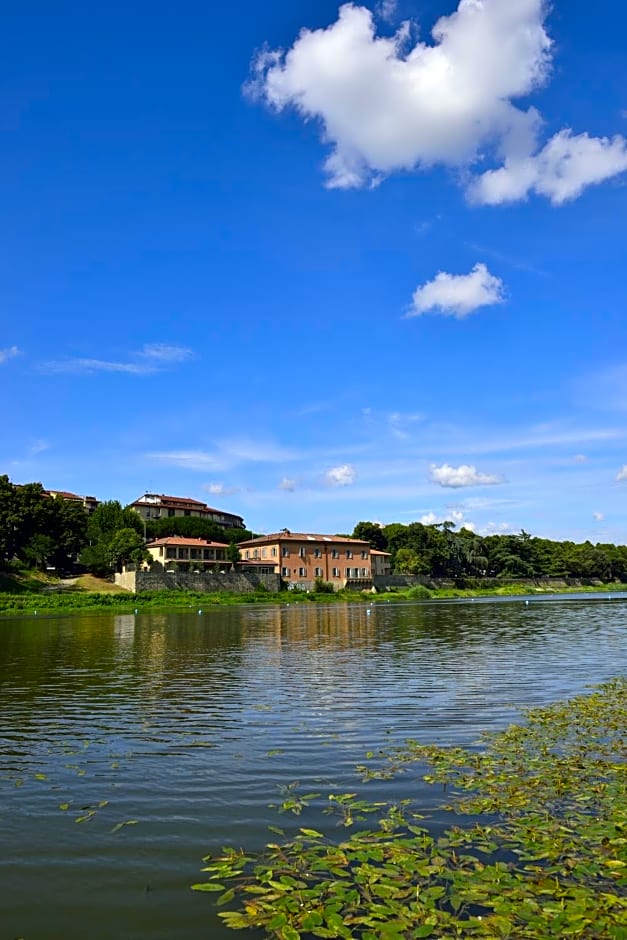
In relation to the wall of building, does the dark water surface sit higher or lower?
lower

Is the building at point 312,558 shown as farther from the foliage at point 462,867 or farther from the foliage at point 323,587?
the foliage at point 462,867

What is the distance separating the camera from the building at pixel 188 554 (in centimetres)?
12012

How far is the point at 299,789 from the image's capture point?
37.7 feet

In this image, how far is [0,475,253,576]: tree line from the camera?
343 ft

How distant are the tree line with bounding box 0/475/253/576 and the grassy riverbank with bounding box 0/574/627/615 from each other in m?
4.26

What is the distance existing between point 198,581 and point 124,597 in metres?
18.1

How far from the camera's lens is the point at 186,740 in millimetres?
15195

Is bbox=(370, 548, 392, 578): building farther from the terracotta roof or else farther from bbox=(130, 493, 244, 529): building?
bbox=(130, 493, 244, 529): building

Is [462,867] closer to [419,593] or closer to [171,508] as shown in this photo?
[419,593]

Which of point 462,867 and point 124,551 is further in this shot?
point 124,551

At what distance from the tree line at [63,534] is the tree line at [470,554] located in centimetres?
4192

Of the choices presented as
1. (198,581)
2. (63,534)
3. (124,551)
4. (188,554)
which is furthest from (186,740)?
(188,554)

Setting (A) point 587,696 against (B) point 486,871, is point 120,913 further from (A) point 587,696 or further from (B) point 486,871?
(A) point 587,696

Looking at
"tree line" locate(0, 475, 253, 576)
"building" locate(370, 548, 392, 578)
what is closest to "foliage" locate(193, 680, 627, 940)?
"tree line" locate(0, 475, 253, 576)
